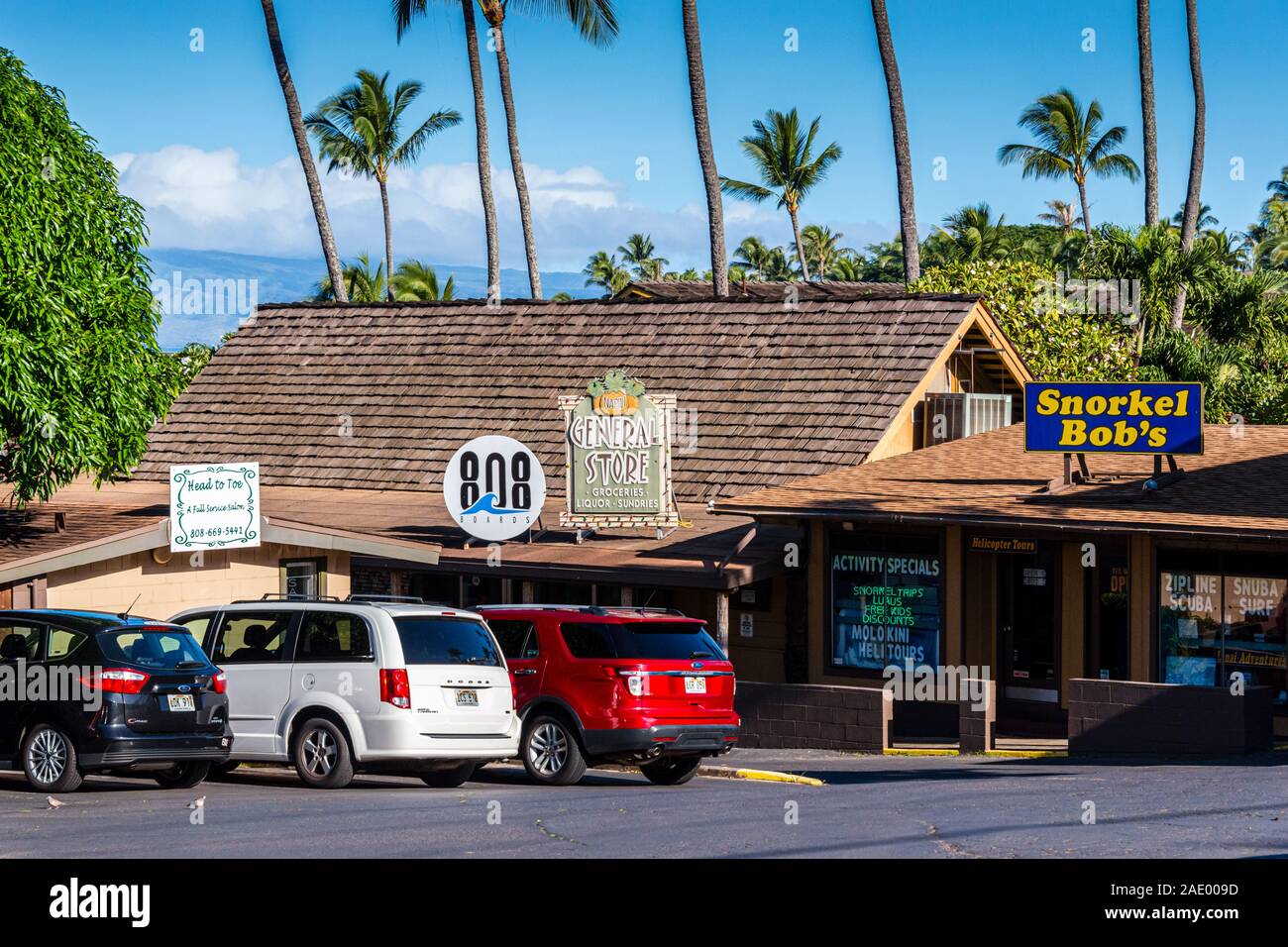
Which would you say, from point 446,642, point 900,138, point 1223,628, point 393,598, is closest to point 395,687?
point 446,642

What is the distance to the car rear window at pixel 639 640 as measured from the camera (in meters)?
17.5

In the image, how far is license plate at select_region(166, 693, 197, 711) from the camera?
52.0ft

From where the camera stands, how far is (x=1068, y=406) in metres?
25.0

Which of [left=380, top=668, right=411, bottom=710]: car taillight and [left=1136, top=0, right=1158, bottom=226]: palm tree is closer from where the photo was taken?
[left=380, top=668, right=411, bottom=710]: car taillight

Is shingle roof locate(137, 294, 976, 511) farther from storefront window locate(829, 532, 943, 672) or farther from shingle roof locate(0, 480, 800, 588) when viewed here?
storefront window locate(829, 532, 943, 672)


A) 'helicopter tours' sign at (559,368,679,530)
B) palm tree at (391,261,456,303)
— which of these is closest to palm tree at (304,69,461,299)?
palm tree at (391,261,456,303)

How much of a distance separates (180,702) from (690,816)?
16.4 feet

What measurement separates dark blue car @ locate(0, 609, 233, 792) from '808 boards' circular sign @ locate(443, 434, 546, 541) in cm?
1065

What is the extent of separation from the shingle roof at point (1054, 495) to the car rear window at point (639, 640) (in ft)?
21.6

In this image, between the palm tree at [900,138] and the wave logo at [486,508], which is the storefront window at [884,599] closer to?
the wave logo at [486,508]

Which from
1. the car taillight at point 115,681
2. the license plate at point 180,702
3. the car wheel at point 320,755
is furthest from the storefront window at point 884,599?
the car taillight at point 115,681

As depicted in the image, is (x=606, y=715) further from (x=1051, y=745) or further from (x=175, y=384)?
(x=175, y=384)

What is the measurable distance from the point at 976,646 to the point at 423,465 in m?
11.9
